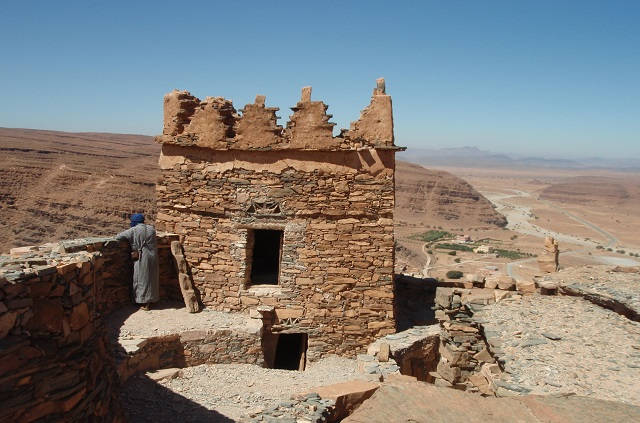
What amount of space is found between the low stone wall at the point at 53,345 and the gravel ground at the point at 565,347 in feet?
16.5

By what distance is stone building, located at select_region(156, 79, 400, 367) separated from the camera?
9352 millimetres

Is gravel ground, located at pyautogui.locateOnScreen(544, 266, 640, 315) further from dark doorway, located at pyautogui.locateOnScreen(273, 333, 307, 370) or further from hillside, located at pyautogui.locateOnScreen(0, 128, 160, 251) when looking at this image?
hillside, located at pyautogui.locateOnScreen(0, 128, 160, 251)

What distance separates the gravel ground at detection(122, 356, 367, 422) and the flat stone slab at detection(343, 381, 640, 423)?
1.49 m

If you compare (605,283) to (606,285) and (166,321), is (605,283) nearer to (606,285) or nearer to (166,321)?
(606,285)

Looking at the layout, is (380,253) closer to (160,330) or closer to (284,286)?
(284,286)

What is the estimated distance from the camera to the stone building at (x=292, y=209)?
30.7 feet

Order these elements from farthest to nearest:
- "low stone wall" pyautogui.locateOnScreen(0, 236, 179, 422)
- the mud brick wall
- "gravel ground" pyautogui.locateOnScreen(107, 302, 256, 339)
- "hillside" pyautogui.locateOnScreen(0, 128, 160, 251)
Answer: "hillside" pyautogui.locateOnScreen(0, 128, 160, 251) → "gravel ground" pyautogui.locateOnScreen(107, 302, 256, 339) → the mud brick wall → "low stone wall" pyautogui.locateOnScreen(0, 236, 179, 422)

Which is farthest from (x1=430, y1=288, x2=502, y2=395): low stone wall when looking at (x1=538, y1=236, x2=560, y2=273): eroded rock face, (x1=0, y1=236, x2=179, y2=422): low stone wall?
(x1=0, y1=236, x2=179, y2=422): low stone wall

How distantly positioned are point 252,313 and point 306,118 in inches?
156

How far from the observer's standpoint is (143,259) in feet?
31.0

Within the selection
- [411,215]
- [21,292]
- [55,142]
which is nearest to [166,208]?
[21,292]

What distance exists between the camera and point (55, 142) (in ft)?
161

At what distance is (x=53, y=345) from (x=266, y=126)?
6.14m

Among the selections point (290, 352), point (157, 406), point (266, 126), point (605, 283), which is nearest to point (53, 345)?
point (157, 406)
